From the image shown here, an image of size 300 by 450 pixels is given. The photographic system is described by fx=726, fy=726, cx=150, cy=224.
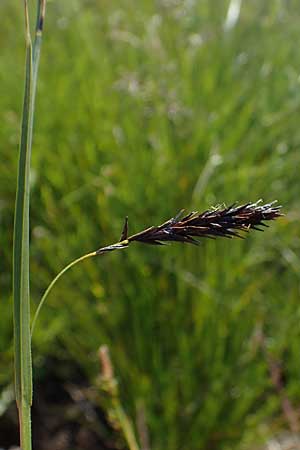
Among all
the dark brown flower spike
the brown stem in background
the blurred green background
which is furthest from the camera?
the blurred green background

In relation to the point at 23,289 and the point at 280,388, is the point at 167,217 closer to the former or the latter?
the point at 280,388

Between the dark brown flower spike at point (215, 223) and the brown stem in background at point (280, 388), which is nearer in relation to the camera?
the dark brown flower spike at point (215, 223)

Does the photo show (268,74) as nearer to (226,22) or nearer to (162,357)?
(226,22)

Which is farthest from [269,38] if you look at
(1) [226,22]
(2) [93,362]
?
(2) [93,362]

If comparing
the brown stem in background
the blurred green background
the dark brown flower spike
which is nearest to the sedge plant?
the dark brown flower spike

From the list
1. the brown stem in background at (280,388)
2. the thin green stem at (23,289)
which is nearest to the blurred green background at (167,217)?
the brown stem in background at (280,388)

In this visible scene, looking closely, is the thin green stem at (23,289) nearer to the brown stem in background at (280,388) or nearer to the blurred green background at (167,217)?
the brown stem in background at (280,388)

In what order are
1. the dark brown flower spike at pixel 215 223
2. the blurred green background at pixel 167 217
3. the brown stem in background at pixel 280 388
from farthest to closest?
the blurred green background at pixel 167 217
the brown stem in background at pixel 280 388
the dark brown flower spike at pixel 215 223

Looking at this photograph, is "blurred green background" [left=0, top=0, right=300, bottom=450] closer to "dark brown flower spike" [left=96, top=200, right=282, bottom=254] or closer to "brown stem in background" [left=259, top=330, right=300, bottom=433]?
"brown stem in background" [left=259, top=330, right=300, bottom=433]

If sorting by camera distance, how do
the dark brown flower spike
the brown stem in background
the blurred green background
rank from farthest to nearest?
the blurred green background, the brown stem in background, the dark brown flower spike
